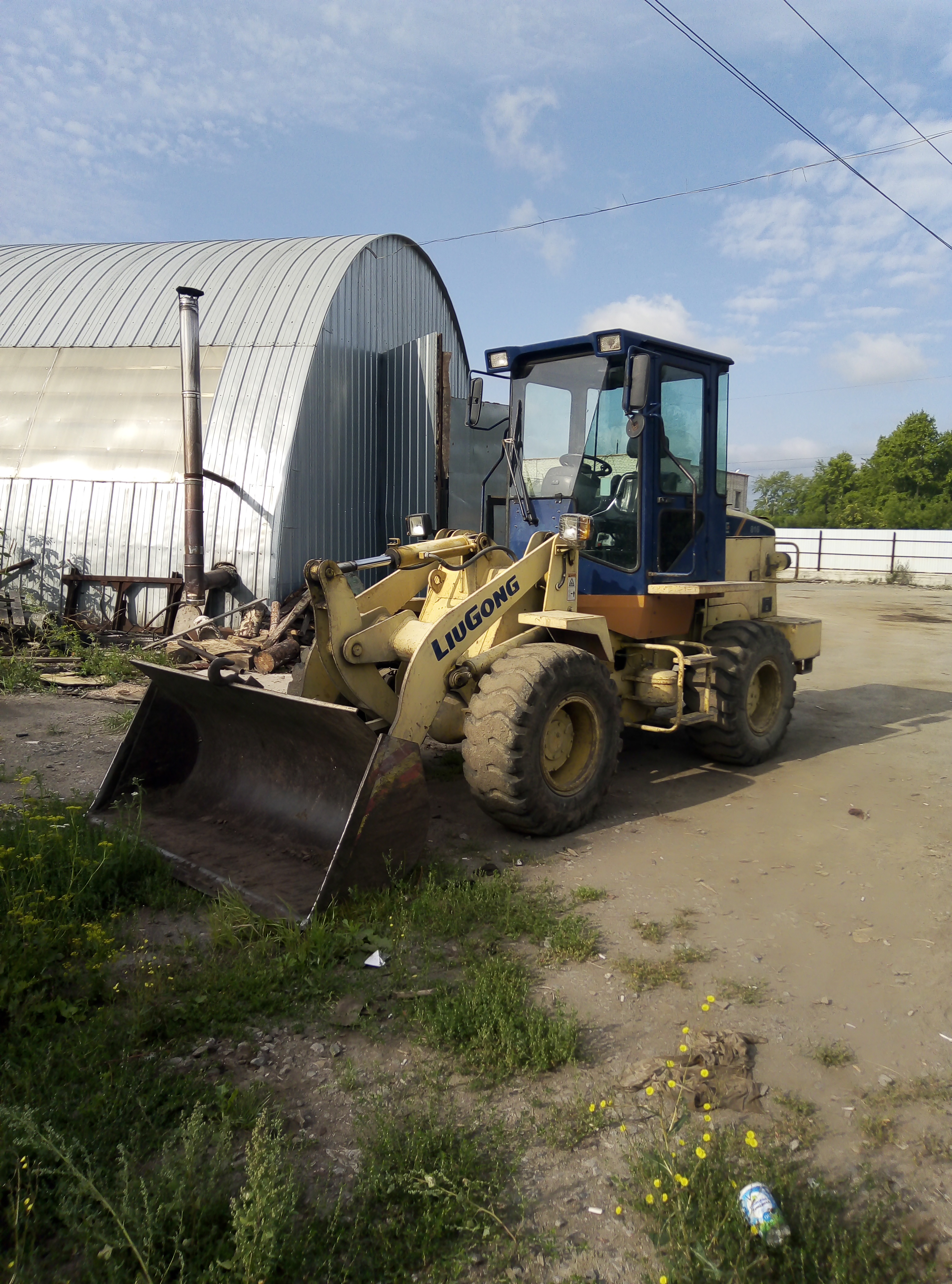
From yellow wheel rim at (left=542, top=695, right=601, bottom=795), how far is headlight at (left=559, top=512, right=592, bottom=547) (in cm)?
113

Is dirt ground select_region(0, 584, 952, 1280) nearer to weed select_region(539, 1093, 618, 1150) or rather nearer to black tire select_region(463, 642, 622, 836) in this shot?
weed select_region(539, 1093, 618, 1150)

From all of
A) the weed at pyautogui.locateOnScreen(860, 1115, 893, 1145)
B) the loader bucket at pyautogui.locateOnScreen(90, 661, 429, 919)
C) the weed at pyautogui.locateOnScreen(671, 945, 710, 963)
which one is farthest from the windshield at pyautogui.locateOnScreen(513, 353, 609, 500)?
the weed at pyautogui.locateOnScreen(860, 1115, 893, 1145)

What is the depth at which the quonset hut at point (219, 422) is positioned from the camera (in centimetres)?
1248

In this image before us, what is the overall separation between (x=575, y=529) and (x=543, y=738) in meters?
1.56

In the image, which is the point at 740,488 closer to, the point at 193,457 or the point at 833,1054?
the point at 193,457

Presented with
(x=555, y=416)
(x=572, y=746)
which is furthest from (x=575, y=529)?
(x=572, y=746)

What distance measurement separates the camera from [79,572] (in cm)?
1274

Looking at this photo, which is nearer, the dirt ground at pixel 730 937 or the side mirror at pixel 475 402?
the dirt ground at pixel 730 937

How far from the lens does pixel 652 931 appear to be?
434 centimetres

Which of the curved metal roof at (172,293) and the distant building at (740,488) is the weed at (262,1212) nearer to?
the curved metal roof at (172,293)

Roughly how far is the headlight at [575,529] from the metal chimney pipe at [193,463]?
276 inches

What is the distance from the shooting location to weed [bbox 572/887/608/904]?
15.4 ft

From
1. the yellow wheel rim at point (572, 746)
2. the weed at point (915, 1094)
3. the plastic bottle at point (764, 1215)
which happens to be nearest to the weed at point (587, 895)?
the yellow wheel rim at point (572, 746)

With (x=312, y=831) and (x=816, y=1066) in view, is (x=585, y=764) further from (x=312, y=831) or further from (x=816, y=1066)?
(x=816, y=1066)
